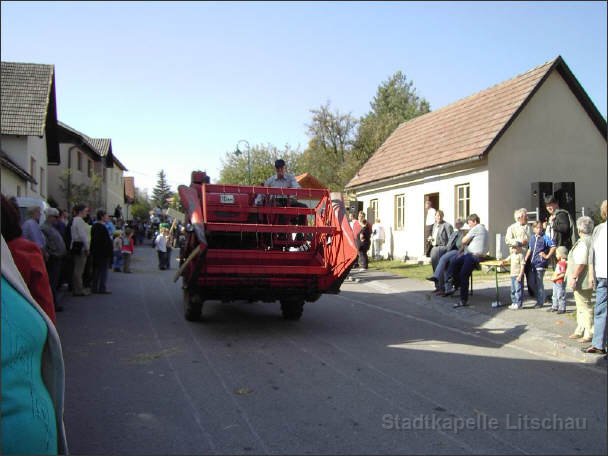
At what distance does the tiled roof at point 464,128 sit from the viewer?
1970 cm

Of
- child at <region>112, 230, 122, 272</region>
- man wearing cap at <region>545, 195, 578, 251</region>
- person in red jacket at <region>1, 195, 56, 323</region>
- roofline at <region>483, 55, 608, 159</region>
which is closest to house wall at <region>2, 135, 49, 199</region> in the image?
child at <region>112, 230, 122, 272</region>

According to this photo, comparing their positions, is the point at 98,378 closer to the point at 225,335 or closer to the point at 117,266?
the point at 225,335

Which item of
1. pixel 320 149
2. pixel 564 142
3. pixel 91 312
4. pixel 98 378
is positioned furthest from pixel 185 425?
pixel 320 149

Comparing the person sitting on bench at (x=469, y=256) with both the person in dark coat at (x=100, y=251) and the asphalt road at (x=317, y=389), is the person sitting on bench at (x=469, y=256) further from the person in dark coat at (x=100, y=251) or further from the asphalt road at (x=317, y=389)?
the person in dark coat at (x=100, y=251)

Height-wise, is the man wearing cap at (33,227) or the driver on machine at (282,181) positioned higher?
the driver on machine at (282,181)

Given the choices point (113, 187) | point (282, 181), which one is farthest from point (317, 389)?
point (113, 187)

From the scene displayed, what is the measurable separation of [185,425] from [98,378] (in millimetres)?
1729

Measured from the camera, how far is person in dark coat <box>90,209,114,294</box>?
41.9 ft

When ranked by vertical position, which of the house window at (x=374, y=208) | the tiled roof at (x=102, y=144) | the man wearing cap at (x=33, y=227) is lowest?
the man wearing cap at (x=33, y=227)

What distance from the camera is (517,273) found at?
34.3 ft

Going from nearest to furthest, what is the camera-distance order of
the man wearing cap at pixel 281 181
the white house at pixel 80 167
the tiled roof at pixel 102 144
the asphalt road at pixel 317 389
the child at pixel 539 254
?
the asphalt road at pixel 317 389
the man wearing cap at pixel 281 181
the child at pixel 539 254
the white house at pixel 80 167
the tiled roof at pixel 102 144

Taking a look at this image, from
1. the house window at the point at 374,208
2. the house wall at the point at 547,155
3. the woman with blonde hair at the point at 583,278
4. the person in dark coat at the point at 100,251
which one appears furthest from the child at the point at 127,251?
the woman with blonde hair at the point at 583,278

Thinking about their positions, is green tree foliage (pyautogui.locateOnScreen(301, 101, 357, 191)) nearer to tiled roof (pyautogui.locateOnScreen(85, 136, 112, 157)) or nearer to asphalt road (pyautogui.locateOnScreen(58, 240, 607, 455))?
tiled roof (pyautogui.locateOnScreen(85, 136, 112, 157))

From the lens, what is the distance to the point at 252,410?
4879 mm
